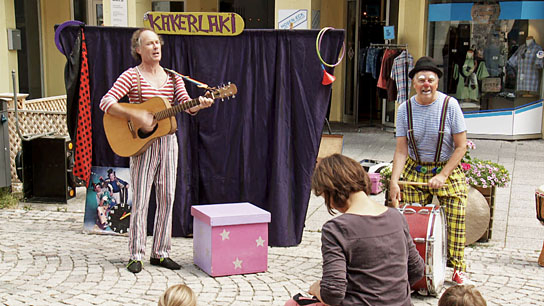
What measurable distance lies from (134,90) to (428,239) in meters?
2.51

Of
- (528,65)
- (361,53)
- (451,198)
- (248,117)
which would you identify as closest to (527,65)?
(528,65)

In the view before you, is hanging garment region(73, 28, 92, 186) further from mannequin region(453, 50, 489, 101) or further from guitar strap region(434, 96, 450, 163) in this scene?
mannequin region(453, 50, 489, 101)

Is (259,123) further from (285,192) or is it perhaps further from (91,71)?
(91,71)

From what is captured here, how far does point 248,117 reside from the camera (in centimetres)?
641

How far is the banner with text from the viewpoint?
6238 millimetres

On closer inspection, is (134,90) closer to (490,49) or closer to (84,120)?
(84,120)

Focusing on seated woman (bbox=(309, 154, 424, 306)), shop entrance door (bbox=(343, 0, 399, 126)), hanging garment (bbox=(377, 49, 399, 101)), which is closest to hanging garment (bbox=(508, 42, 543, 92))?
hanging garment (bbox=(377, 49, 399, 101))

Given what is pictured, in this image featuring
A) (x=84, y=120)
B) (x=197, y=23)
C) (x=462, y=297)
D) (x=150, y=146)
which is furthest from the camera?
(x=84, y=120)

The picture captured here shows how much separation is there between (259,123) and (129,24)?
718cm

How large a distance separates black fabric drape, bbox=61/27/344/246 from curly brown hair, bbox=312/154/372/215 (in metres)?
3.06

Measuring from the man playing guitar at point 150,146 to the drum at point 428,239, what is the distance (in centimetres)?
178

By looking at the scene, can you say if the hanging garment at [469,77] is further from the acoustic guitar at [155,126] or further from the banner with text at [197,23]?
the acoustic guitar at [155,126]

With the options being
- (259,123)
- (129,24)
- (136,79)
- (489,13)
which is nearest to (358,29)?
(489,13)

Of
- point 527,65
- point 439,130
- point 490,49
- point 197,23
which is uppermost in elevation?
point 197,23
